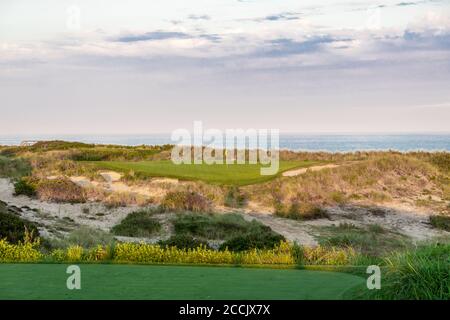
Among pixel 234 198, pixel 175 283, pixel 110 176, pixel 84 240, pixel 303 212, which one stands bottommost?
pixel 303 212

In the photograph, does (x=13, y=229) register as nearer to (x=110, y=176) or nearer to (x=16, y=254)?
(x=16, y=254)

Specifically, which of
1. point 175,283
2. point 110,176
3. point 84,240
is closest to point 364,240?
point 84,240

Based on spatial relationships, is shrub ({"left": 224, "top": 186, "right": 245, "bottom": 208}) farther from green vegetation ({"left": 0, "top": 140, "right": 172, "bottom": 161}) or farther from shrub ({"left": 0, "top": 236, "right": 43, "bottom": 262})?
shrub ({"left": 0, "top": 236, "right": 43, "bottom": 262})

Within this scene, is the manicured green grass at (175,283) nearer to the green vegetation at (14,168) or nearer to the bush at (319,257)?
the bush at (319,257)

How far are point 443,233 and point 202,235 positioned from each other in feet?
29.2

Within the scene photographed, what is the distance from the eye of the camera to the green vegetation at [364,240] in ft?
49.8

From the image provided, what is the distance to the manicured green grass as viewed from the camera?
21.8 feet

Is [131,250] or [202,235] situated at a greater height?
[131,250]

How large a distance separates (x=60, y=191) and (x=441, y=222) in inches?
Result: 528

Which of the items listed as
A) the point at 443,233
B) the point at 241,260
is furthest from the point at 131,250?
the point at 443,233

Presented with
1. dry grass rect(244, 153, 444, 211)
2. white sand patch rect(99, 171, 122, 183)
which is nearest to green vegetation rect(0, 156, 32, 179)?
white sand patch rect(99, 171, 122, 183)

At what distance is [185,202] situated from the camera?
21141 mm
